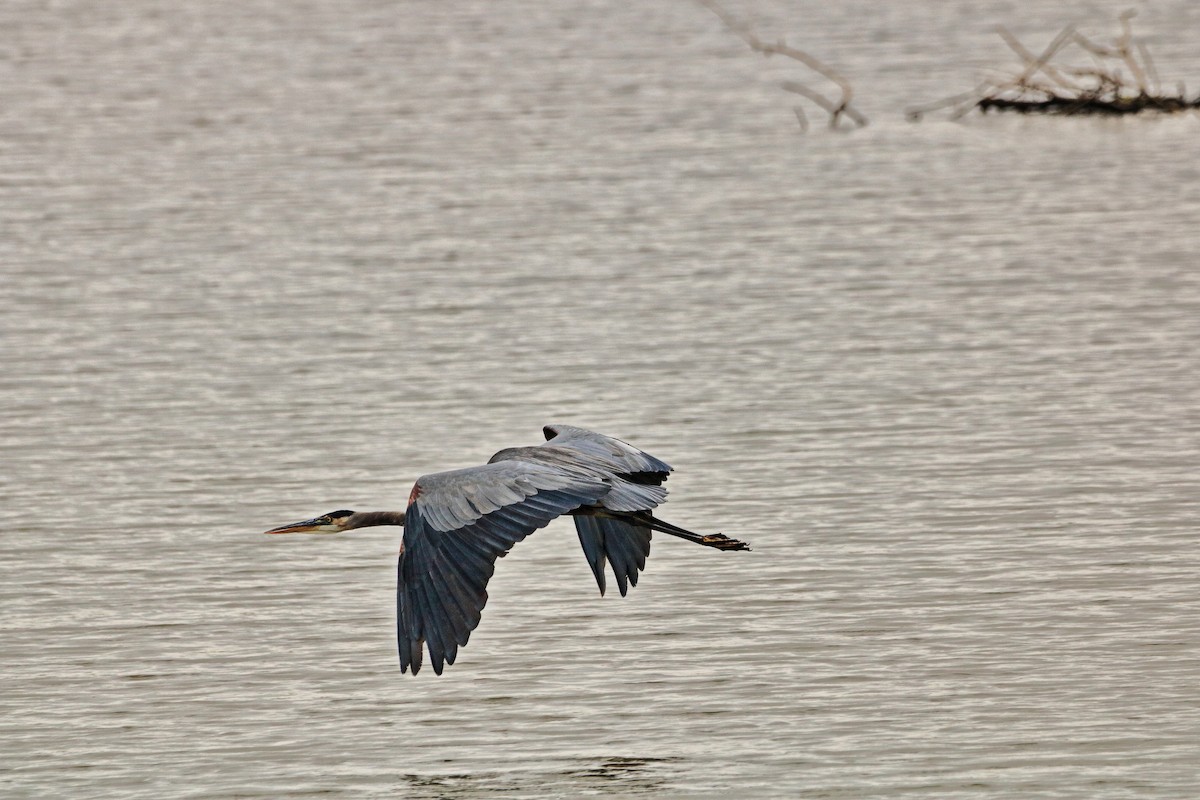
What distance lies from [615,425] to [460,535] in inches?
188

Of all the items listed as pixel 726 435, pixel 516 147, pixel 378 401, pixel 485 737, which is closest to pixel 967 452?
pixel 726 435

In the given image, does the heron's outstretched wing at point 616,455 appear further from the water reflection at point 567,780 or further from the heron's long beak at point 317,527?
the water reflection at point 567,780

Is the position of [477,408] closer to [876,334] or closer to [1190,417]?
[876,334]

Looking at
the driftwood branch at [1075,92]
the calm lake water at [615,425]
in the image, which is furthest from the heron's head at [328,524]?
the driftwood branch at [1075,92]

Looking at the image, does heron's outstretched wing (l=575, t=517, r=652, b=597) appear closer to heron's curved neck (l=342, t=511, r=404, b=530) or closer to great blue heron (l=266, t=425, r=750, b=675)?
great blue heron (l=266, t=425, r=750, b=675)

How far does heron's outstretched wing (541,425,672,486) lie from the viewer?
9.12 metres

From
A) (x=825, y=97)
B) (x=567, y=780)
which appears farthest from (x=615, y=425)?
(x=825, y=97)

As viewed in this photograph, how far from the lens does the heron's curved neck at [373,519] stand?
9258mm

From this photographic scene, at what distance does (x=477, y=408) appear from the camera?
13125mm

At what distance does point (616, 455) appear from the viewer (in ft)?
30.4

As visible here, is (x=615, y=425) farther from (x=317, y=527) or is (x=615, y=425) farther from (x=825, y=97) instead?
(x=825, y=97)

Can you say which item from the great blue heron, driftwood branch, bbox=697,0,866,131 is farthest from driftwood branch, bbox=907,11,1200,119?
the great blue heron

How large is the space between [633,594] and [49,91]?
18.4 metres

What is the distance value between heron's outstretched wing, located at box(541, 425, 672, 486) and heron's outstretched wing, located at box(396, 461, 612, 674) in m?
0.56
